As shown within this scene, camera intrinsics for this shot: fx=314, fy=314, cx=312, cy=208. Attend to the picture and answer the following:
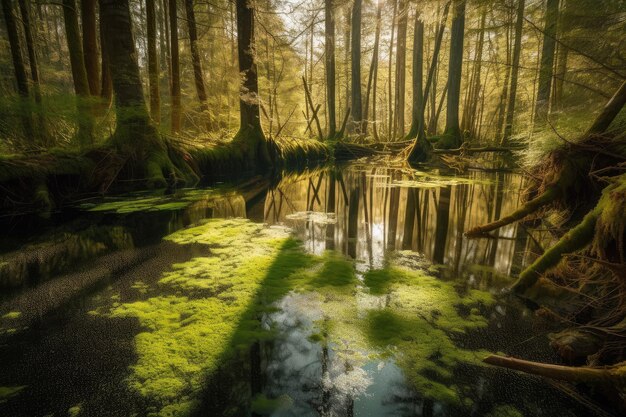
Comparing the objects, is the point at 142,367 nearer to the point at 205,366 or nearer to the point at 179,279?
the point at 205,366

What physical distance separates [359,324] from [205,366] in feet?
3.19

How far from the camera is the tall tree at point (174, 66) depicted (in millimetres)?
7898

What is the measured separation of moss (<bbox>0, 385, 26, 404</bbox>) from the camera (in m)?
1.44

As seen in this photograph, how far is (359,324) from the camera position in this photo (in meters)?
2.08

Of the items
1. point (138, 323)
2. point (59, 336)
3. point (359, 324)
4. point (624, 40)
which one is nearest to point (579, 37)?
point (624, 40)

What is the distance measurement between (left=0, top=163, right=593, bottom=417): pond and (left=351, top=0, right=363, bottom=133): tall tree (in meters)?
11.9

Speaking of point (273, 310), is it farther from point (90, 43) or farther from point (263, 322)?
point (90, 43)

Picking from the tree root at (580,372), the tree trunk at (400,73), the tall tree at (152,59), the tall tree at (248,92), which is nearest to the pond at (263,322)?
the tree root at (580,372)

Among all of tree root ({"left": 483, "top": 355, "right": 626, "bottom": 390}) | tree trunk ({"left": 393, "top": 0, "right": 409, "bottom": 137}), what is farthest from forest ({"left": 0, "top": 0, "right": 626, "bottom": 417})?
tree trunk ({"left": 393, "top": 0, "right": 409, "bottom": 137})

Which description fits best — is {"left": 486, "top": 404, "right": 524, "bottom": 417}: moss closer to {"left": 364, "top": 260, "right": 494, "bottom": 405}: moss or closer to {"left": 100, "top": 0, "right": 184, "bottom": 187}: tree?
{"left": 364, "top": 260, "right": 494, "bottom": 405}: moss

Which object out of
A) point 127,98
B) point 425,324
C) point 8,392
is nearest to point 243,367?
point 8,392

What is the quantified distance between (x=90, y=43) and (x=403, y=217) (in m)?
7.44

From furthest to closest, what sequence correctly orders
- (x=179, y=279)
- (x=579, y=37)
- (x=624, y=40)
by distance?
(x=579, y=37)
(x=624, y=40)
(x=179, y=279)

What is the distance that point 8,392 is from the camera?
1.48 meters
